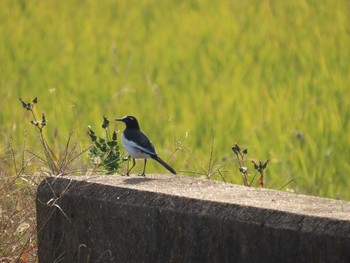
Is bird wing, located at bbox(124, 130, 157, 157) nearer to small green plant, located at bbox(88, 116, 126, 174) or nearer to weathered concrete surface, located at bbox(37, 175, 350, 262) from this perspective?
small green plant, located at bbox(88, 116, 126, 174)

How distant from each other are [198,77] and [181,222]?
5855 millimetres

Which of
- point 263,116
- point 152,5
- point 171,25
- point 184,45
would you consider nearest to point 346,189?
point 263,116

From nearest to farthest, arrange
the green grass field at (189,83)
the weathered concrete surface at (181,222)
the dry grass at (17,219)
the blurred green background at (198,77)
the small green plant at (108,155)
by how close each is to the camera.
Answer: the weathered concrete surface at (181,222)
the dry grass at (17,219)
the small green plant at (108,155)
the green grass field at (189,83)
the blurred green background at (198,77)

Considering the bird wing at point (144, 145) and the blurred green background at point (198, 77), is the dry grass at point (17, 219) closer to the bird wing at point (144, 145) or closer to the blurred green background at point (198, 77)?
the bird wing at point (144, 145)

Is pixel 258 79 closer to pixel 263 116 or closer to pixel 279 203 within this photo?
pixel 263 116

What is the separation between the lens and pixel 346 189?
6.99 metres

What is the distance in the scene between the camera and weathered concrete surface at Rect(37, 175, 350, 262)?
380 cm

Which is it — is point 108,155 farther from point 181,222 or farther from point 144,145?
point 181,222

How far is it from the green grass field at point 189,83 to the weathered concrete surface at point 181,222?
0.80 feet

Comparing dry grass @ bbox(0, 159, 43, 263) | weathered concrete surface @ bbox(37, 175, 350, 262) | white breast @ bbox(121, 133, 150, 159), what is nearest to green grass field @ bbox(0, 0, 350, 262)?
dry grass @ bbox(0, 159, 43, 263)

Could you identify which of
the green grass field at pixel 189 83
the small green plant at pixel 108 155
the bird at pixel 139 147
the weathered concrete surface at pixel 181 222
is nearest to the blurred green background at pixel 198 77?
the green grass field at pixel 189 83

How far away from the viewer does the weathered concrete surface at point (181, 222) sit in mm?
3797

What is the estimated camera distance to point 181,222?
13.9ft

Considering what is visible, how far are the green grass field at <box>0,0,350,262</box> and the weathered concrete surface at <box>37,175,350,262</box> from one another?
244 millimetres
